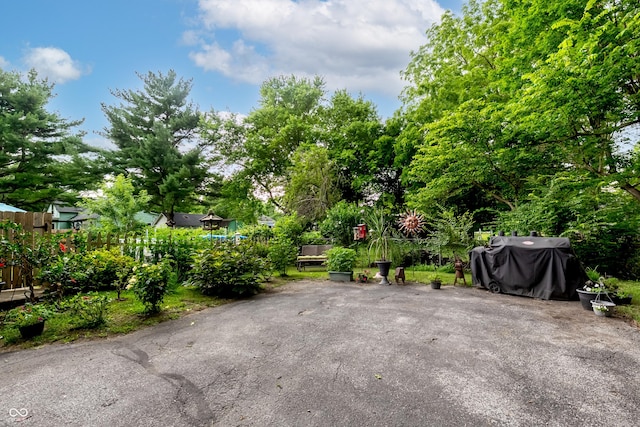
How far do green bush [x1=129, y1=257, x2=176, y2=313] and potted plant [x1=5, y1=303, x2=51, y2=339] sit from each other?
3.23 feet

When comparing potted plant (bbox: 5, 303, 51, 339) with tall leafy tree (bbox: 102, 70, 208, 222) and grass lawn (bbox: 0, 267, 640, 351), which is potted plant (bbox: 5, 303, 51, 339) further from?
tall leafy tree (bbox: 102, 70, 208, 222)

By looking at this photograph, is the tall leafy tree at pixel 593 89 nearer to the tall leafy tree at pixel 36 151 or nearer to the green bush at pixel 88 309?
the green bush at pixel 88 309

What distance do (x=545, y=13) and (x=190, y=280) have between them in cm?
1158

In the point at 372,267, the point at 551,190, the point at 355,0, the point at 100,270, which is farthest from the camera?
the point at 372,267

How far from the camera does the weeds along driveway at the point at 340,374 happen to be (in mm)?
1912

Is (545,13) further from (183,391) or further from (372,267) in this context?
(183,391)

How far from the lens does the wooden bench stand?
9836 mm

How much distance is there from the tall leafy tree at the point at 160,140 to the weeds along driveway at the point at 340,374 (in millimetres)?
15683

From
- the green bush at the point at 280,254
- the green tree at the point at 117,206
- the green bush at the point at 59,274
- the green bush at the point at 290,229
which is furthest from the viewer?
the green tree at the point at 117,206

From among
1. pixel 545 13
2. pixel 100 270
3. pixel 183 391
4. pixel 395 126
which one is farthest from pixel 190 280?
pixel 395 126

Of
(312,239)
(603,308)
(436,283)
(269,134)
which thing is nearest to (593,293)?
(603,308)

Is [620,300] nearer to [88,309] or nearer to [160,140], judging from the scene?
[88,309]

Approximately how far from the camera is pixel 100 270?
18.0 ft

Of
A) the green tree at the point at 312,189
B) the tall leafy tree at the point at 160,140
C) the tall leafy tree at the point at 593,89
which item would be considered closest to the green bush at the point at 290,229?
the green tree at the point at 312,189
